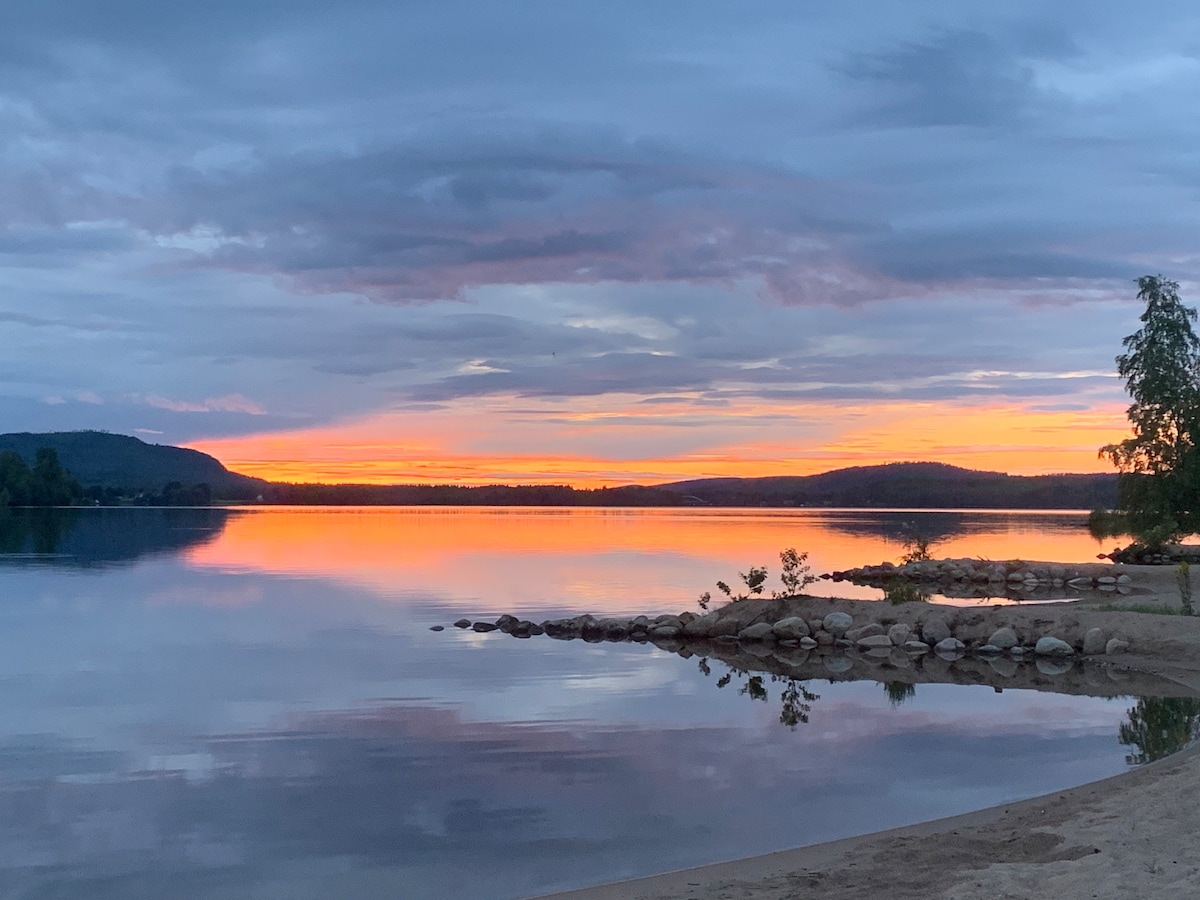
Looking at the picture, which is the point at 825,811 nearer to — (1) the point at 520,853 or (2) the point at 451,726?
(1) the point at 520,853

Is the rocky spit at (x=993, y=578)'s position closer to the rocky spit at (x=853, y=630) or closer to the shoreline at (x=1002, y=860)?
the rocky spit at (x=853, y=630)

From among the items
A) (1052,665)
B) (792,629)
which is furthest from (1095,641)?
(792,629)

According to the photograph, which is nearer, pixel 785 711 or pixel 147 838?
pixel 147 838

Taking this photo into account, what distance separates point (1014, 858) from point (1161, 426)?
132 ft

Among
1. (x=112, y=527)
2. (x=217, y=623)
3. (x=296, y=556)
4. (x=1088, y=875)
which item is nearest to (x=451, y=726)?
(x=1088, y=875)

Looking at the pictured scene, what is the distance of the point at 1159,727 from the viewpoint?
15.0 m

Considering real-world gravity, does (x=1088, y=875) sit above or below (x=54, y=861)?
above

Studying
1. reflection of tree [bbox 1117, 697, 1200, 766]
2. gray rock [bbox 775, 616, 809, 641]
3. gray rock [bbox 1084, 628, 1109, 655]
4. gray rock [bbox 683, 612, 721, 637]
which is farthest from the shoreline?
gray rock [bbox 683, 612, 721, 637]

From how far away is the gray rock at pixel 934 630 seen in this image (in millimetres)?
24047

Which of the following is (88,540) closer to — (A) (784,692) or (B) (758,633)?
(B) (758,633)

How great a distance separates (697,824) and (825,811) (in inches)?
56.4

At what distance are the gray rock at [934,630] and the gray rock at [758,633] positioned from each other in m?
3.53

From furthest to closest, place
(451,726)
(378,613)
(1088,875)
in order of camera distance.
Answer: (378,613)
(451,726)
(1088,875)

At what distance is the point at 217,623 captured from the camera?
94.8 feet
